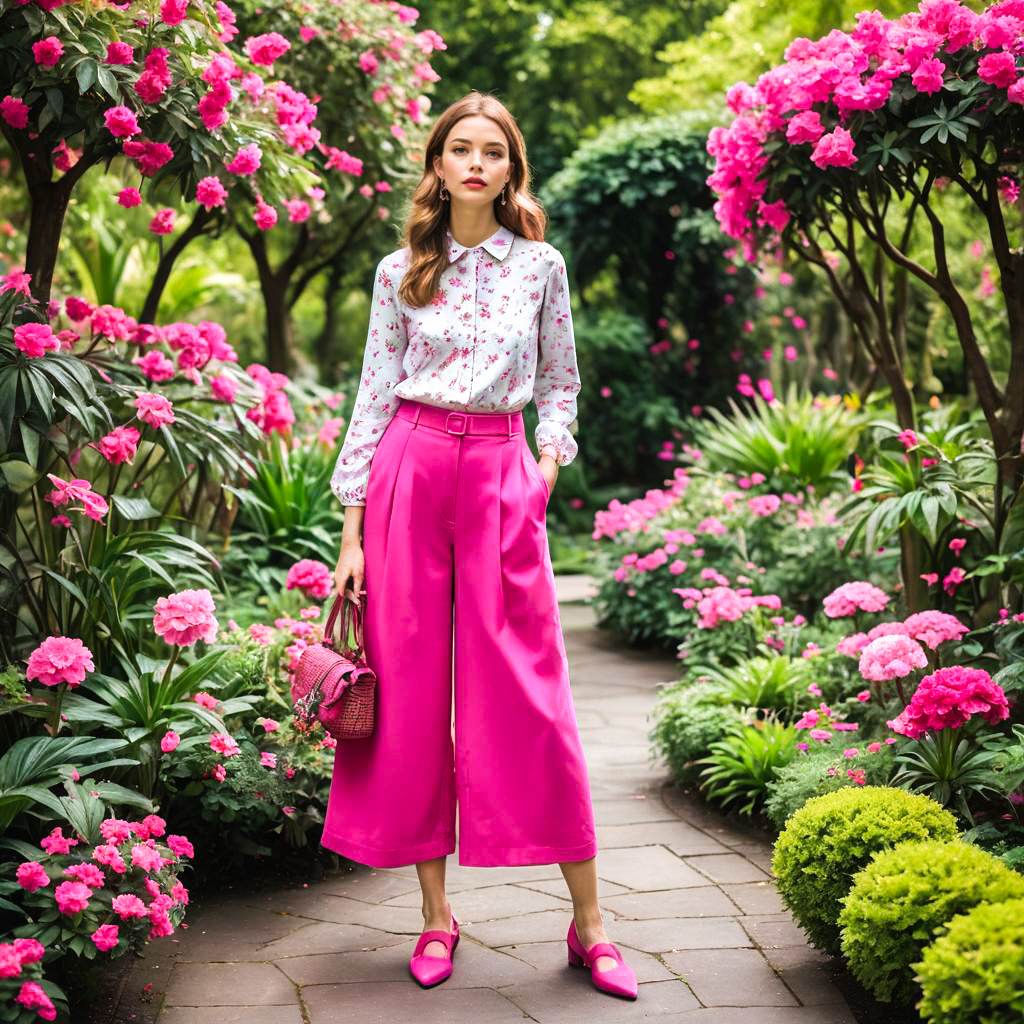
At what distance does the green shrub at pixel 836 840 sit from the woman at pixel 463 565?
40 centimetres

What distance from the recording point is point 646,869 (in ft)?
10.9

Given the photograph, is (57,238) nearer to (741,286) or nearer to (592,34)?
(741,286)

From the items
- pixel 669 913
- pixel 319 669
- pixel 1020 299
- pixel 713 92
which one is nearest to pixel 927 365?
pixel 713 92

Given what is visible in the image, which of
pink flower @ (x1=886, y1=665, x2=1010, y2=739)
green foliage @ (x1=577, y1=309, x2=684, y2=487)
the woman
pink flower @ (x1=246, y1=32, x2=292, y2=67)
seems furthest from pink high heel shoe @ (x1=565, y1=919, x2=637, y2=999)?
green foliage @ (x1=577, y1=309, x2=684, y2=487)

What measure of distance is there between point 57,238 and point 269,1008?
1.98 meters

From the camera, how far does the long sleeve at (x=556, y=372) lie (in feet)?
8.79

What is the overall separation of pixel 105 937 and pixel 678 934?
130cm

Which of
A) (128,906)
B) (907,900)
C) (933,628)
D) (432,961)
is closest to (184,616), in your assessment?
(128,906)

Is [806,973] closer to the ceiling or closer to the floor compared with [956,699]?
closer to the floor

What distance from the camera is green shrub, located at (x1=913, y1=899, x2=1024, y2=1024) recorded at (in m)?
1.89

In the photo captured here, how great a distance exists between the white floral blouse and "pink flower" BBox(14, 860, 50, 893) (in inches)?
37.3

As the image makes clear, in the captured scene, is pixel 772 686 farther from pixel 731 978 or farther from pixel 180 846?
pixel 180 846

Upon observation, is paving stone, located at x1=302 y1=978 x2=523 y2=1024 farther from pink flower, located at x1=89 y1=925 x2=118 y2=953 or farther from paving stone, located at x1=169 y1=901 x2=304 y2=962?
pink flower, located at x1=89 y1=925 x2=118 y2=953

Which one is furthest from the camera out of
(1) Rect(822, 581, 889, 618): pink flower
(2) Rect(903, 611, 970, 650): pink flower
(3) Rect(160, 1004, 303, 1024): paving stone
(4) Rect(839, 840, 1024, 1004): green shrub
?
(1) Rect(822, 581, 889, 618): pink flower
